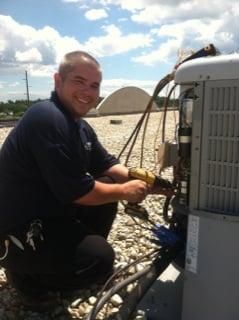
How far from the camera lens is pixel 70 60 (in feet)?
9.54

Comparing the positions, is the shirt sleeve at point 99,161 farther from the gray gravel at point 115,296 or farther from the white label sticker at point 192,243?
the white label sticker at point 192,243

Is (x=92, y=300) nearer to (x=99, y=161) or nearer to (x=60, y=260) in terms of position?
(x=60, y=260)

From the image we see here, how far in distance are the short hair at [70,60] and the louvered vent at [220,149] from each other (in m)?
0.92

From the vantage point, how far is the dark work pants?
9.36 feet

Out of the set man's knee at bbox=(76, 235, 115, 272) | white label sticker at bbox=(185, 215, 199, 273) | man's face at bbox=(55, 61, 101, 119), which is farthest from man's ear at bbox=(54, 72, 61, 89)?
white label sticker at bbox=(185, 215, 199, 273)

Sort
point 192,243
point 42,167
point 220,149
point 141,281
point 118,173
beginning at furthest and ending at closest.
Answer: point 118,173 → point 141,281 → point 42,167 → point 192,243 → point 220,149

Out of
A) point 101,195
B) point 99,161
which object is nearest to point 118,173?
point 99,161

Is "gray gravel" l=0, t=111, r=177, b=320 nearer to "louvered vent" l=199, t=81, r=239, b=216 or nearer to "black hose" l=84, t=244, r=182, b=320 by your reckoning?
"black hose" l=84, t=244, r=182, b=320

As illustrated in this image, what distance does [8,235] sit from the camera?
114 inches

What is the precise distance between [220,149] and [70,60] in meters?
1.14

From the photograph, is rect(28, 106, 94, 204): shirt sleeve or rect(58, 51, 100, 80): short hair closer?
rect(28, 106, 94, 204): shirt sleeve

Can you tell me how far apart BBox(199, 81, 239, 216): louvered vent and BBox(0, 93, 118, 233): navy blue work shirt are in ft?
2.29

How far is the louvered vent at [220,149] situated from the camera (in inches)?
90.8

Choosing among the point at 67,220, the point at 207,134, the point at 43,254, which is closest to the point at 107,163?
the point at 67,220
